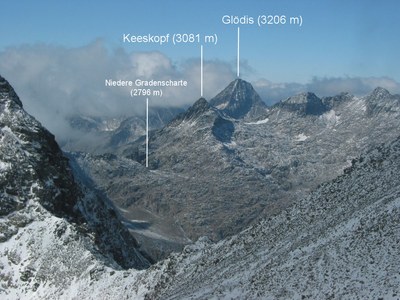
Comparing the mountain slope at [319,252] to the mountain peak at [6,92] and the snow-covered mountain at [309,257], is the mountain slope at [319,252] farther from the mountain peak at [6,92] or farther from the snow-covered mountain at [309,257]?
the mountain peak at [6,92]

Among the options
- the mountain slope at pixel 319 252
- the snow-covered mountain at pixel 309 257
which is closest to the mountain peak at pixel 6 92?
the snow-covered mountain at pixel 309 257

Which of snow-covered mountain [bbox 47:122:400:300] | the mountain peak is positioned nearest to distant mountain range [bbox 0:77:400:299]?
snow-covered mountain [bbox 47:122:400:300]

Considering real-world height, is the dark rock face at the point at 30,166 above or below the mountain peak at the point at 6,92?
below

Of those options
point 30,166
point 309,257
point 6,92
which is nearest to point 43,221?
point 30,166

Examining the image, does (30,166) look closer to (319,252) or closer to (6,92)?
(6,92)

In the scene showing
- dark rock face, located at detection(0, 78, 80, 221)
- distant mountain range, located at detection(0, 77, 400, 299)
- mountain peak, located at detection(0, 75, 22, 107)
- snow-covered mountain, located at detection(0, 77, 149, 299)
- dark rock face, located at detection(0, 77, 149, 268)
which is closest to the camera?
distant mountain range, located at detection(0, 77, 400, 299)

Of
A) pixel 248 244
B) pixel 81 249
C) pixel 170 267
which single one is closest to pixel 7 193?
pixel 81 249

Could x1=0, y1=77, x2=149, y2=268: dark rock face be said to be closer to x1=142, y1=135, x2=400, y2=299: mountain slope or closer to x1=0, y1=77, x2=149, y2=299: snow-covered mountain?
x1=0, y1=77, x2=149, y2=299: snow-covered mountain

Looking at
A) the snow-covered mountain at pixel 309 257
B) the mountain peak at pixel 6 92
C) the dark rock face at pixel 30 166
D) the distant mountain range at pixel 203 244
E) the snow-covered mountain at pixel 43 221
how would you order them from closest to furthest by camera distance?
the snow-covered mountain at pixel 309 257 < the distant mountain range at pixel 203 244 < the snow-covered mountain at pixel 43 221 < the dark rock face at pixel 30 166 < the mountain peak at pixel 6 92
